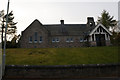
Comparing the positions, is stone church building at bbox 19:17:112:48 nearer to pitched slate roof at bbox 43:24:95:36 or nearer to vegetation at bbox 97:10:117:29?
pitched slate roof at bbox 43:24:95:36

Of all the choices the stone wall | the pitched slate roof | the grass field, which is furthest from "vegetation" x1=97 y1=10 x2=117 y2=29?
the stone wall

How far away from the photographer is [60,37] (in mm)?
42031

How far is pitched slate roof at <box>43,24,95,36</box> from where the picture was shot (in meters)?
43.3

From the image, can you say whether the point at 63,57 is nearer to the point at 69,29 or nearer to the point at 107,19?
the point at 69,29

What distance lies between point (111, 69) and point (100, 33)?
20484 millimetres

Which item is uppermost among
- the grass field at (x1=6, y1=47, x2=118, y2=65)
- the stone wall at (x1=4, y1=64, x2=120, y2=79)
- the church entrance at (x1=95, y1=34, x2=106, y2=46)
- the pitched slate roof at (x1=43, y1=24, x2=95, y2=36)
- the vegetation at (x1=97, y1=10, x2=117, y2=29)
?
the vegetation at (x1=97, y1=10, x2=117, y2=29)

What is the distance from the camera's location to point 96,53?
967 inches

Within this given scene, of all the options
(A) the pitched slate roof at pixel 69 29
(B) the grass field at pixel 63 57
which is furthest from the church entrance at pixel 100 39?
(B) the grass field at pixel 63 57

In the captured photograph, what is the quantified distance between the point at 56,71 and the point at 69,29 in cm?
2879

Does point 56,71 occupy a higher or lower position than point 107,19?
lower

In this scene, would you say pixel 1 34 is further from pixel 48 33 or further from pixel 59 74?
pixel 59 74

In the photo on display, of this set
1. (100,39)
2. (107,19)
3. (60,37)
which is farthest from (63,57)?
(107,19)

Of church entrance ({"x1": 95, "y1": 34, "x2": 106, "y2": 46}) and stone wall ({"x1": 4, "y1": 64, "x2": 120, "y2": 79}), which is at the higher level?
church entrance ({"x1": 95, "y1": 34, "x2": 106, "y2": 46})

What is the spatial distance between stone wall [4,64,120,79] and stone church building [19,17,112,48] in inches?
767
